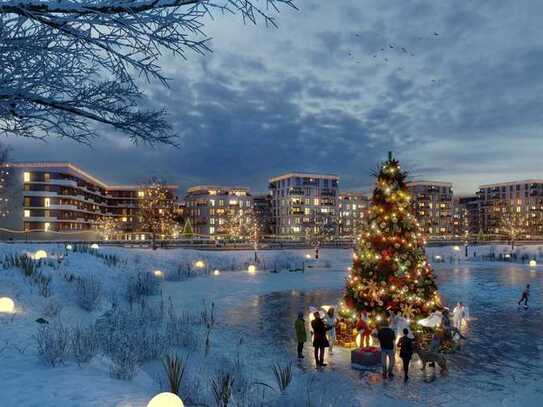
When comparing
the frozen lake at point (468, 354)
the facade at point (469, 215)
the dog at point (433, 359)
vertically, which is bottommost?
the frozen lake at point (468, 354)

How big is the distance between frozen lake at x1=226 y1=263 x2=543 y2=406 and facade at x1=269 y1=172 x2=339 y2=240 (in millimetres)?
97630

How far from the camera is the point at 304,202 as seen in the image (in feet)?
416

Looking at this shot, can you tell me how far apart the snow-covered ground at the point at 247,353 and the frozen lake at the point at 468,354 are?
0.04 meters

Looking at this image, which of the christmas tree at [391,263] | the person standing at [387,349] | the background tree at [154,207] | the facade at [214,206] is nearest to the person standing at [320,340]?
the person standing at [387,349]

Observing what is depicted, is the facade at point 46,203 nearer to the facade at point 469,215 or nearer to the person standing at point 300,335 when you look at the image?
the person standing at point 300,335

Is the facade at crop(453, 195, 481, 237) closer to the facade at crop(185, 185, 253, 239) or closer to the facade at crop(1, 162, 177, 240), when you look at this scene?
the facade at crop(185, 185, 253, 239)

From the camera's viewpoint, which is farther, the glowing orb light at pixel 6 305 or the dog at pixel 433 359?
the glowing orb light at pixel 6 305

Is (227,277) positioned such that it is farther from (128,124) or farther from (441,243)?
(441,243)

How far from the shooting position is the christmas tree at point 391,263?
14.8 meters

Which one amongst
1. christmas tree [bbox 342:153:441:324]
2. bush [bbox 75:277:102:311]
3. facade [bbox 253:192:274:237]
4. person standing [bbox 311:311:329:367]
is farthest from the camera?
facade [bbox 253:192:274:237]

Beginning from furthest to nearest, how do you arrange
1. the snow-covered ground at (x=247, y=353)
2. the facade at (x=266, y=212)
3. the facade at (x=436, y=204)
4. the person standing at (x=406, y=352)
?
the facade at (x=436, y=204) < the facade at (x=266, y=212) < the person standing at (x=406, y=352) < the snow-covered ground at (x=247, y=353)

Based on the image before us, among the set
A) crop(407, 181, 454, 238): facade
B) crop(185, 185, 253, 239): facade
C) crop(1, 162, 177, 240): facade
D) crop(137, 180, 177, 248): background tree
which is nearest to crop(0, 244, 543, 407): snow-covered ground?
crop(137, 180, 177, 248): background tree

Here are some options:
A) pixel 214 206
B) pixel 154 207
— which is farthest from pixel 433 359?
pixel 214 206

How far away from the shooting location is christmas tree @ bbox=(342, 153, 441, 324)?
14.8 m
